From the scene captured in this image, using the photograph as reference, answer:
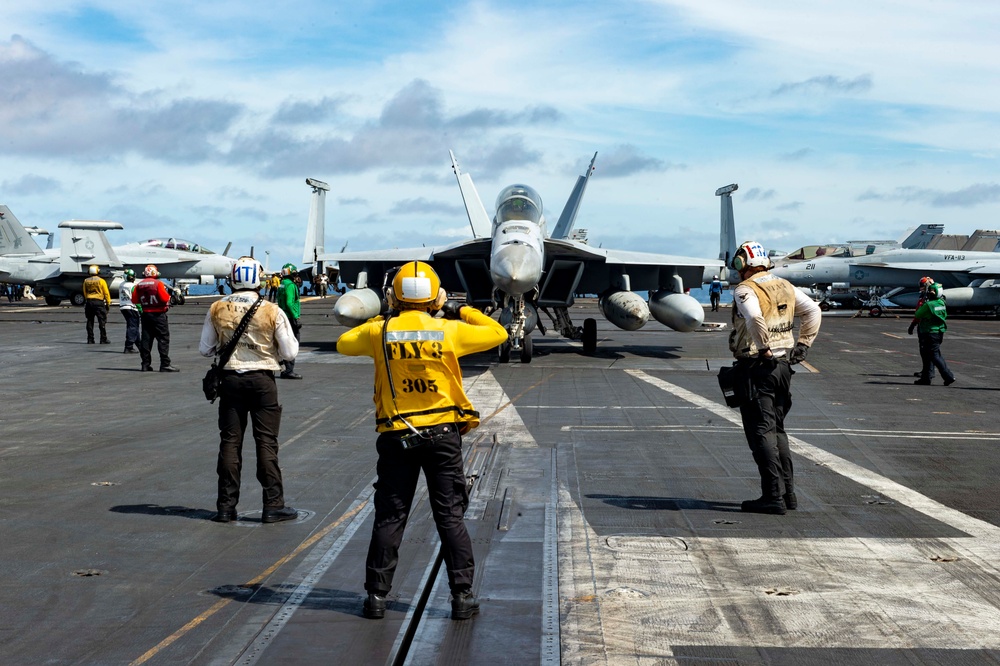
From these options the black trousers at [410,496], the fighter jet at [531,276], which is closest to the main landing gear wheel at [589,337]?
the fighter jet at [531,276]

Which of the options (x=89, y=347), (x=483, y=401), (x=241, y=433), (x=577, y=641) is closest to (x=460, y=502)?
(x=577, y=641)

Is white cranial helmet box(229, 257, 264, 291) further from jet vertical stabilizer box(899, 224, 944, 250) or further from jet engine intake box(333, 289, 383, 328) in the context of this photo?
→ jet vertical stabilizer box(899, 224, 944, 250)

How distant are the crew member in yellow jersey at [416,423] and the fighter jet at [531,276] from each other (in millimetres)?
14702

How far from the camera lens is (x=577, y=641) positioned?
489 centimetres

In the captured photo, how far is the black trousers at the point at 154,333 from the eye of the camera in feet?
63.3

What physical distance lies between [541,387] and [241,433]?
1027 cm

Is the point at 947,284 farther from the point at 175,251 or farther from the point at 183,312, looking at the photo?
the point at 175,251

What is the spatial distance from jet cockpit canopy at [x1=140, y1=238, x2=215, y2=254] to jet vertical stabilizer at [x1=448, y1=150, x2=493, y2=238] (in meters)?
28.8

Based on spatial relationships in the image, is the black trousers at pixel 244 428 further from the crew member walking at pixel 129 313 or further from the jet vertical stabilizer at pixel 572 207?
the jet vertical stabilizer at pixel 572 207

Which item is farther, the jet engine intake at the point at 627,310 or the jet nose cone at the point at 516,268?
the jet engine intake at the point at 627,310

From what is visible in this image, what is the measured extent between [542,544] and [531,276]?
14.0m

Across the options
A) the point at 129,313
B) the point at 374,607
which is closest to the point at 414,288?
the point at 374,607

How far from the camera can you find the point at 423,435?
5.46 m

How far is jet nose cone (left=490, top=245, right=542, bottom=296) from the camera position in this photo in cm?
2036
